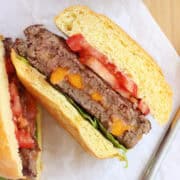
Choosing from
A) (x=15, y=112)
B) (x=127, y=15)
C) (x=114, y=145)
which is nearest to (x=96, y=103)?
(x=114, y=145)

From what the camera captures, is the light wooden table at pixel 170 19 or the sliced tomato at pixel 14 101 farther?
the light wooden table at pixel 170 19

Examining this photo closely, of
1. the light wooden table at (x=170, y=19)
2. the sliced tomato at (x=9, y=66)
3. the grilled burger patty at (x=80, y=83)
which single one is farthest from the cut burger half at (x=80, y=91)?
the light wooden table at (x=170, y=19)

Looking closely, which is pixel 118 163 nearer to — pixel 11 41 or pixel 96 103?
pixel 96 103

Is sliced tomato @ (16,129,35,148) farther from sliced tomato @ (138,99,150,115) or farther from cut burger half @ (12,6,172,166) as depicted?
sliced tomato @ (138,99,150,115)

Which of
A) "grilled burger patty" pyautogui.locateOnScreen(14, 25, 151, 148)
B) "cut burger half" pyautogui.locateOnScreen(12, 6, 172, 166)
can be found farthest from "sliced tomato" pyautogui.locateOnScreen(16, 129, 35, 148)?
"grilled burger patty" pyautogui.locateOnScreen(14, 25, 151, 148)

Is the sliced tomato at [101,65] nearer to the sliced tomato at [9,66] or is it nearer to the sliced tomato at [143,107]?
the sliced tomato at [143,107]

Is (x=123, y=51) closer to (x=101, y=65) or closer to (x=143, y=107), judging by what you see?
(x=101, y=65)
